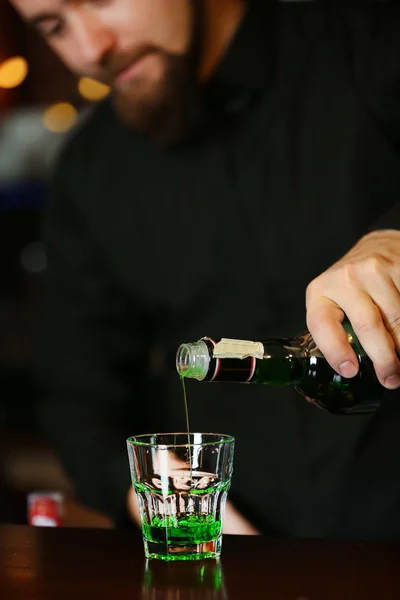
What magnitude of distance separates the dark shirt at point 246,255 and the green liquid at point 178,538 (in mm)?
661

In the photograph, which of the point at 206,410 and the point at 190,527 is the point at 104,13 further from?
the point at 190,527

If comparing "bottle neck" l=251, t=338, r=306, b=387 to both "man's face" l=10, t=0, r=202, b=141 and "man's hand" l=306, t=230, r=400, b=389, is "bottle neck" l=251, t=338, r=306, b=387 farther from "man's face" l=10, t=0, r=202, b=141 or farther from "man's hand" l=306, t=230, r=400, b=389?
"man's face" l=10, t=0, r=202, b=141

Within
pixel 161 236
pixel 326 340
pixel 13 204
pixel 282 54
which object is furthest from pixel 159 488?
pixel 13 204

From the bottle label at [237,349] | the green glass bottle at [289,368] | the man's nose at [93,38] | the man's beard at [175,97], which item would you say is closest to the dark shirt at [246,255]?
the man's beard at [175,97]

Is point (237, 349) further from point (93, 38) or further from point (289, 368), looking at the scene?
point (93, 38)

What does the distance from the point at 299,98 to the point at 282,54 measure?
0.33 feet

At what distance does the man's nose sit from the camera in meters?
1.61

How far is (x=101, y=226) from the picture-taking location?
1.80 metres

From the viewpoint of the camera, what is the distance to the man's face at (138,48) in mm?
1627

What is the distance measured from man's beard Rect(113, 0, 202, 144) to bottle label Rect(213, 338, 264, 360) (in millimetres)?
967

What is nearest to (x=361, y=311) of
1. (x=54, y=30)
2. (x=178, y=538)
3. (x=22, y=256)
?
(x=178, y=538)

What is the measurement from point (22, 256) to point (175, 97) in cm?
85

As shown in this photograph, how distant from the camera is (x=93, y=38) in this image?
1621 mm

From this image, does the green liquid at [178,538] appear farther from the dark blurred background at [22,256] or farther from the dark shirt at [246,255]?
the dark blurred background at [22,256]
